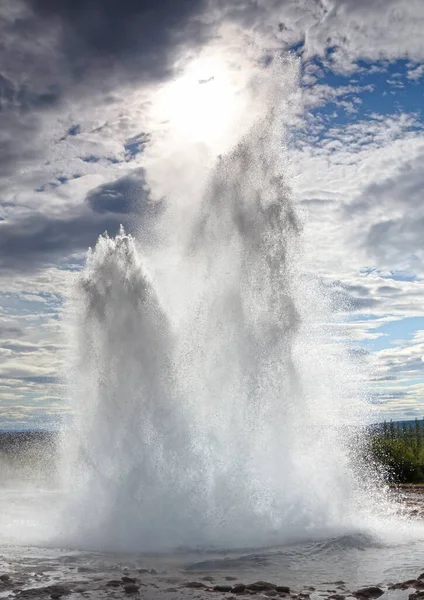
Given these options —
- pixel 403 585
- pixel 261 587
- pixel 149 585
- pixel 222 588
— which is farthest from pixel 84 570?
pixel 403 585

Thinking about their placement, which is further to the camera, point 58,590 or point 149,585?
point 149,585

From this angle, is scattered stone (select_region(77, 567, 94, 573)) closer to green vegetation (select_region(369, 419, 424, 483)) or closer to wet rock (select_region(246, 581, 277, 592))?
wet rock (select_region(246, 581, 277, 592))

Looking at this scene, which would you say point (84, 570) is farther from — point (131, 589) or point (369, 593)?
point (369, 593)

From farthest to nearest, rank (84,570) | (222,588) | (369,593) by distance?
(84,570) → (222,588) → (369,593)

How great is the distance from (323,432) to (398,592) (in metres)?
11.2

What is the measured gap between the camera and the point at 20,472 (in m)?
70.3

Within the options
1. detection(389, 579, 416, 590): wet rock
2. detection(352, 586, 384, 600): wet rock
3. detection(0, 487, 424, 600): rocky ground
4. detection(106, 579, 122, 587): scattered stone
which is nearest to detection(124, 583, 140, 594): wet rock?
detection(0, 487, 424, 600): rocky ground

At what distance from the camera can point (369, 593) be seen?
48.4 feet

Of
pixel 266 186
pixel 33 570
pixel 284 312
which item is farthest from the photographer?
pixel 266 186

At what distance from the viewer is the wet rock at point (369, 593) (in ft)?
47.8

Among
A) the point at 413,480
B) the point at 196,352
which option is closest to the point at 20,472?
the point at 413,480

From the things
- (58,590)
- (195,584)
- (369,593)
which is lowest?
(369,593)

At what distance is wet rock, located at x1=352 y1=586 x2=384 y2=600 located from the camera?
14555 millimetres

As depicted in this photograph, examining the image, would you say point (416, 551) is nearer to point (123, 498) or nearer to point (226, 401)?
point (226, 401)
